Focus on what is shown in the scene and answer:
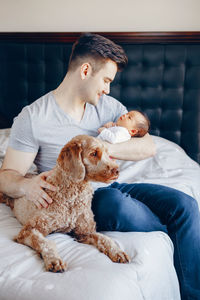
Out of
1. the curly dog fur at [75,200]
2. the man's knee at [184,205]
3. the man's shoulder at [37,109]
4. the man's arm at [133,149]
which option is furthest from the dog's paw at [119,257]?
the man's shoulder at [37,109]

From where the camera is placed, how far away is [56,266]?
0.95 m

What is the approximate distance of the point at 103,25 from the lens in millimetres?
2674

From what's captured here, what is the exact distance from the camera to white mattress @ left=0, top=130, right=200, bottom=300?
848 mm

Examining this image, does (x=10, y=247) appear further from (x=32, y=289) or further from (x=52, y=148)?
(x=52, y=148)

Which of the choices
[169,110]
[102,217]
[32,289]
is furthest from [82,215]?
[169,110]

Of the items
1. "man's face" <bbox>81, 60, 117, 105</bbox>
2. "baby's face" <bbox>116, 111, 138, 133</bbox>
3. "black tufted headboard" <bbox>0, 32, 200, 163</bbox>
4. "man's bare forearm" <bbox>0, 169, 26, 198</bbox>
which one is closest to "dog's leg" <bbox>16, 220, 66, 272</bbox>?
"man's bare forearm" <bbox>0, 169, 26, 198</bbox>

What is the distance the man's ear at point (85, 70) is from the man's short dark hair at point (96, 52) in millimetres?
24

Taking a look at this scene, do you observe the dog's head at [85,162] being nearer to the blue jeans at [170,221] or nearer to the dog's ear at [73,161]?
the dog's ear at [73,161]

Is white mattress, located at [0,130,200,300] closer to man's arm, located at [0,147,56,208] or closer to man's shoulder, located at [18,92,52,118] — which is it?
man's arm, located at [0,147,56,208]

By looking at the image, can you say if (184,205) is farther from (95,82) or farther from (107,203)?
(95,82)

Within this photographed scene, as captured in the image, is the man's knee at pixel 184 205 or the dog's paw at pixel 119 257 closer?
the dog's paw at pixel 119 257

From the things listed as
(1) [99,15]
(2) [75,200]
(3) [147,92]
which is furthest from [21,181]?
(1) [99,15]

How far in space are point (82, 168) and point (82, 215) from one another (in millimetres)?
214

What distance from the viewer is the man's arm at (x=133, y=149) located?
1.49m
